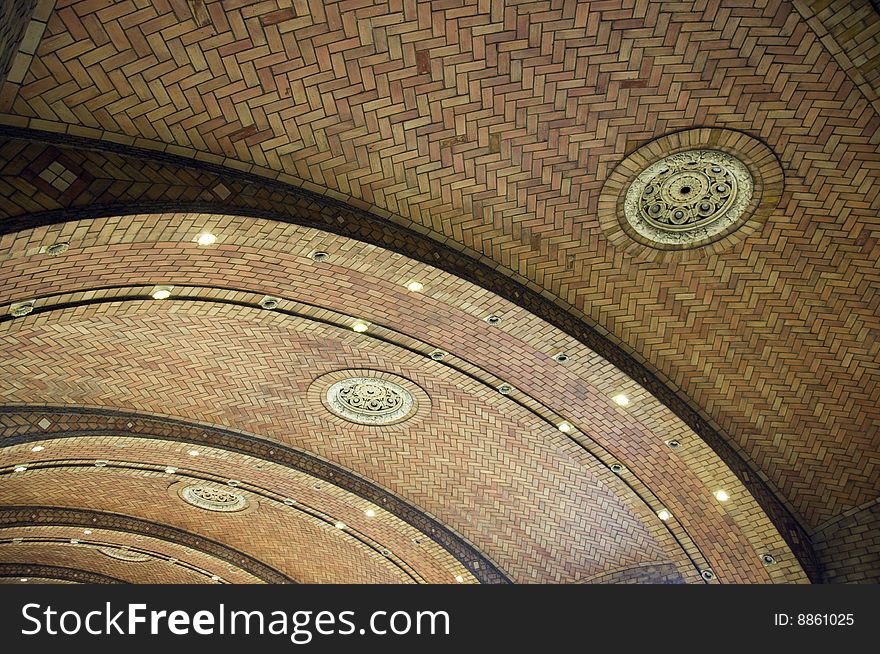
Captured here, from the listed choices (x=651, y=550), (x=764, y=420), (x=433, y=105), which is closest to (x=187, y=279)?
(x=433, y=105)

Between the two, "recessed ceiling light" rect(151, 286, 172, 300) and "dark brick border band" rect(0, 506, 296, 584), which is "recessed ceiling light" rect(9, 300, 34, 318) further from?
"dark brick border band" rect(0, 506, 296, 584)

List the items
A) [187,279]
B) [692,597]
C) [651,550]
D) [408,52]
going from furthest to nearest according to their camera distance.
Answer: [651,550]
[187,279]
[408,52]
[692,597]

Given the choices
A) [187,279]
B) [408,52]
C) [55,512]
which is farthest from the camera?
[55,512]

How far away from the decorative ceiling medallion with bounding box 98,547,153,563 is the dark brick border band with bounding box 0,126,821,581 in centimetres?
1594

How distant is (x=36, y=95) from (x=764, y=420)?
911 centimetres

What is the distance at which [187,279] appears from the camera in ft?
24.7

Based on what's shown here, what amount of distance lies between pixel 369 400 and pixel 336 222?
5.53 m

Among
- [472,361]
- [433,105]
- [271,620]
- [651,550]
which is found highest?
[433,105]

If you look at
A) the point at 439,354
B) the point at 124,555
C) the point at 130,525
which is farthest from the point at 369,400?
the point at 124,555

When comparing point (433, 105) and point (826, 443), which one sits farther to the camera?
point (826, 443)

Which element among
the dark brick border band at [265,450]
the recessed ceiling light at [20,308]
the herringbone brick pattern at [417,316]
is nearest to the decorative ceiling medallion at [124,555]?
the dark brick border band at [265,450]

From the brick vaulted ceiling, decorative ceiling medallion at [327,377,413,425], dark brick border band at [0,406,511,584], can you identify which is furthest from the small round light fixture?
dark brick border band at [0,406,511,584]

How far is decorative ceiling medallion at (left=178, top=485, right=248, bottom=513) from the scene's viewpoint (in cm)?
1597

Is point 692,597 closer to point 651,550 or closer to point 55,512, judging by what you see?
point 651,550
